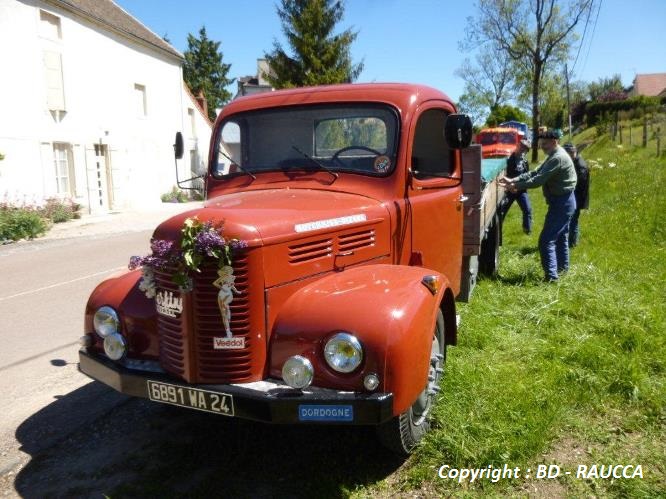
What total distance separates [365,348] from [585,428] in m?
1.67

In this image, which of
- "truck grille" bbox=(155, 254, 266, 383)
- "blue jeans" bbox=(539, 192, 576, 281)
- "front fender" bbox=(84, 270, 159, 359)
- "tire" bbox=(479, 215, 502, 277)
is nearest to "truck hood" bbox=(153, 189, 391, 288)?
"truck grille" bbox=(155, 254, 266, 383)

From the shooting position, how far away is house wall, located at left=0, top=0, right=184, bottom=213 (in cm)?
A: 1580

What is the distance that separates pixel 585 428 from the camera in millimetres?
3545

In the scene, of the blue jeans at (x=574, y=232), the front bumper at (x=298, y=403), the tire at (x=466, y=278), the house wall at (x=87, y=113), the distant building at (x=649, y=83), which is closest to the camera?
the front bumper at (x=298, y=403)

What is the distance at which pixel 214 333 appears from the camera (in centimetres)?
A: 303

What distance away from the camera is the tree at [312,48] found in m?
29.7

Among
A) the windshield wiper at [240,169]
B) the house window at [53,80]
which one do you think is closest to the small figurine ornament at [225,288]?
the windshield wiper at [240,169]

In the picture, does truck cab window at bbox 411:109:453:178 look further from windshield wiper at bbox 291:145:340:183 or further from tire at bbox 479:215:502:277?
tire at bbox 479:215:502:277

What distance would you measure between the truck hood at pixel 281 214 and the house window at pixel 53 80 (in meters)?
15.5

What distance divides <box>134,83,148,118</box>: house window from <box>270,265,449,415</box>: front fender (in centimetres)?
2088

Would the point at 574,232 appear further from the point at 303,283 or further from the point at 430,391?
the point at 303,283

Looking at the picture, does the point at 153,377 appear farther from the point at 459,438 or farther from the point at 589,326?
the point at 589,326

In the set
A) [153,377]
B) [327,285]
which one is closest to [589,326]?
[327,285]

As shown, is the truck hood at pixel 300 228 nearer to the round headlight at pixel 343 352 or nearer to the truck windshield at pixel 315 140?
the truck windshield at pixel 315 140
